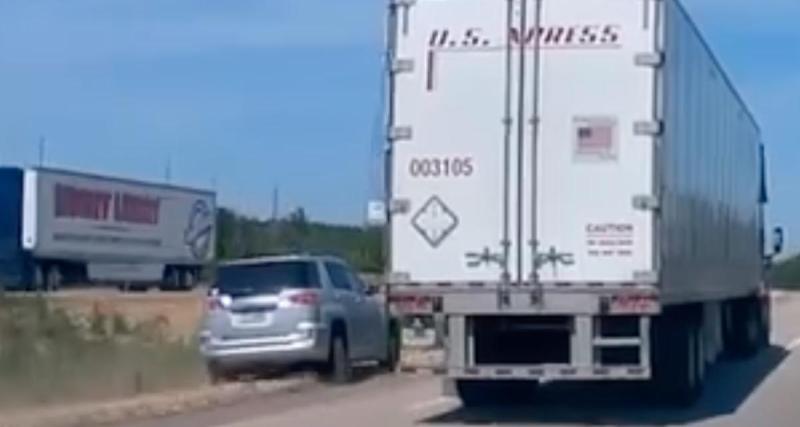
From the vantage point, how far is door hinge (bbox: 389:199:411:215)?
22406mm

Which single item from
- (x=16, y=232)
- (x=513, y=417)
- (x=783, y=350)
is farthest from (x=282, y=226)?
(x=513, y=417)

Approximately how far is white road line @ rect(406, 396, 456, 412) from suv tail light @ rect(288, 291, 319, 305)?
3.05 meters

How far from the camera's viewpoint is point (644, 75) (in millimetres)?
21781

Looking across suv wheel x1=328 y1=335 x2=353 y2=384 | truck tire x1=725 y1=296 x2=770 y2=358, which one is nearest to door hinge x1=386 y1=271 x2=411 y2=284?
suv wheel x1=328 y1=335 x2=353 y2=384

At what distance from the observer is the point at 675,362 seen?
24609 mm

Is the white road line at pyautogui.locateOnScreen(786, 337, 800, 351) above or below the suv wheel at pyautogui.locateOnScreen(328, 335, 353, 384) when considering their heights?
above

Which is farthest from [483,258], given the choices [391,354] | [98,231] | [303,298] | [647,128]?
[98,231]

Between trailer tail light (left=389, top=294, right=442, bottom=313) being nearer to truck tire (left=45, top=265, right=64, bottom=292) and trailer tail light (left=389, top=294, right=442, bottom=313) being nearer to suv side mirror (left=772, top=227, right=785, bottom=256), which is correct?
suv side mirror (left=772, top=227, right=785, bottom=256)

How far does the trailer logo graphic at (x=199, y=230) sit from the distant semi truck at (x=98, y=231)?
36mm

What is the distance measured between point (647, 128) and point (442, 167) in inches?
86.2

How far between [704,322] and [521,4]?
293 inches

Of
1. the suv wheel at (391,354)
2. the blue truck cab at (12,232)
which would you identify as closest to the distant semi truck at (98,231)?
the blue truck cab at (12,232)

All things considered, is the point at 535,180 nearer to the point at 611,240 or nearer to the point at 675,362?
the point at 611,240

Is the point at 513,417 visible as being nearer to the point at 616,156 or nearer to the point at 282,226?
the point at 616,156
